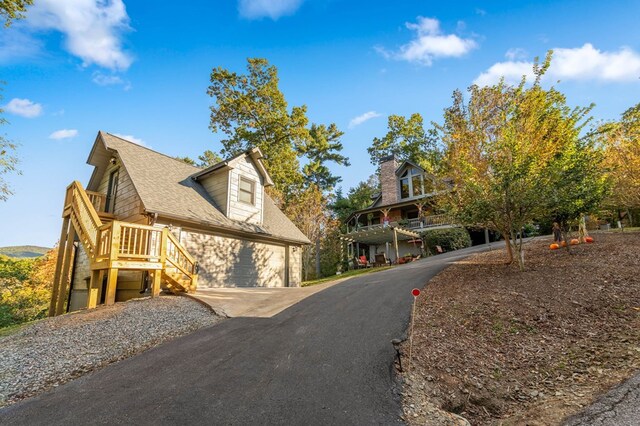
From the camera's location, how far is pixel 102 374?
434cm

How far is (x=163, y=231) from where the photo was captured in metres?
8.47

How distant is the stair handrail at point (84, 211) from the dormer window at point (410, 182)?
2439 cm

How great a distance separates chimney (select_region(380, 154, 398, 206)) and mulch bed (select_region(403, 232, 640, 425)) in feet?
70.1

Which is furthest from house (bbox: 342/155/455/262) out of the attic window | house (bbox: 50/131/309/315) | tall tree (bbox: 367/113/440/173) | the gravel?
the gravel

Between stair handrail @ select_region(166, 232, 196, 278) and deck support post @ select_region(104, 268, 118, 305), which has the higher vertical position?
stair handrail @ select_region(166, 232, 196, 278)

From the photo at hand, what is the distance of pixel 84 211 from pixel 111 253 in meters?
2.88

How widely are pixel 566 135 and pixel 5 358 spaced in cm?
1437

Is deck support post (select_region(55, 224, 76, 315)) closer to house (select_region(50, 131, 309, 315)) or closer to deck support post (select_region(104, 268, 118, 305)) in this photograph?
house (select_region(50, 131, 309, 315))

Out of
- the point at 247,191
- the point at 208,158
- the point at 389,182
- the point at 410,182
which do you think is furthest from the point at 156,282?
the point at 208,158

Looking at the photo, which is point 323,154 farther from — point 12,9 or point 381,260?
point 12,9

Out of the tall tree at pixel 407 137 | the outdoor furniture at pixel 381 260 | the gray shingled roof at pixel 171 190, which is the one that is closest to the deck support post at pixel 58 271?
A: the gray shingled roof at pixel 171 190

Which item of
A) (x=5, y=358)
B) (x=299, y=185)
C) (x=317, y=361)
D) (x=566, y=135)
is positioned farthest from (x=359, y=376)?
(x=299, y=185)

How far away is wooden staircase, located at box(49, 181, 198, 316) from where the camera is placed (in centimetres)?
765

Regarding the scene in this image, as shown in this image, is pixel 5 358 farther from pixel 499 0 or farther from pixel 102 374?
pixel 499 0
